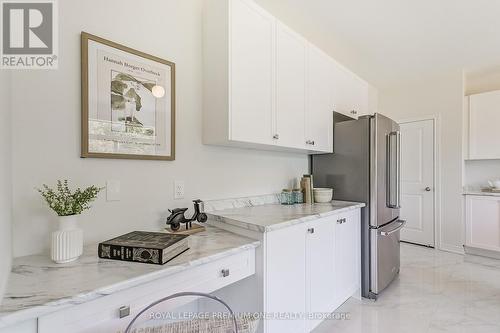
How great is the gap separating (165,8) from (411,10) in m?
2.08

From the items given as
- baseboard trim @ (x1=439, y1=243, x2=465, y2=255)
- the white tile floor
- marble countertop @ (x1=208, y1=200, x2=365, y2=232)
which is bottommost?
the white tile floor

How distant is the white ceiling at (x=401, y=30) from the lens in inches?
88.0

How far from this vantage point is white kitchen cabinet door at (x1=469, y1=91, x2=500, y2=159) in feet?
11.8

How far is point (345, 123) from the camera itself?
2.64m

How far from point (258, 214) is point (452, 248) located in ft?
11.7

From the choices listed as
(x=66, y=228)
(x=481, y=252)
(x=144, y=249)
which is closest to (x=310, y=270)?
(x=144, y=249)

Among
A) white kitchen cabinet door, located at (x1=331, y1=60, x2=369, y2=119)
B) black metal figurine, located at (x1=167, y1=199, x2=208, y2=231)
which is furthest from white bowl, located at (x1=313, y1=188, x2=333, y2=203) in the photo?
black metal figurine, located at (x1=167, y1=199, x2=208, y2=231)

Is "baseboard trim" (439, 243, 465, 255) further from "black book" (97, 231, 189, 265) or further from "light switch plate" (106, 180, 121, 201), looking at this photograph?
"light switch plate" (106, 180, 121, 201)

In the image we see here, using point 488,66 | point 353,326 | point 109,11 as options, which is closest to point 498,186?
point 488,66

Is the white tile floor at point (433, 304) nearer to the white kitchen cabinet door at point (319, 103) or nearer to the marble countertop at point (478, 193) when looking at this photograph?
the marble countertop at point (478, 193)

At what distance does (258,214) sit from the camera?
1849 millimetres

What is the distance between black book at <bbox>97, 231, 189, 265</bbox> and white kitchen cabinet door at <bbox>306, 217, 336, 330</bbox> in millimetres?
991

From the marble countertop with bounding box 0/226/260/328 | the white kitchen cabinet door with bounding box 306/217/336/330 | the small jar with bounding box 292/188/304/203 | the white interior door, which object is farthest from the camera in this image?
the white interior door

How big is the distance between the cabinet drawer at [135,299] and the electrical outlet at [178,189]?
2.08 ft
